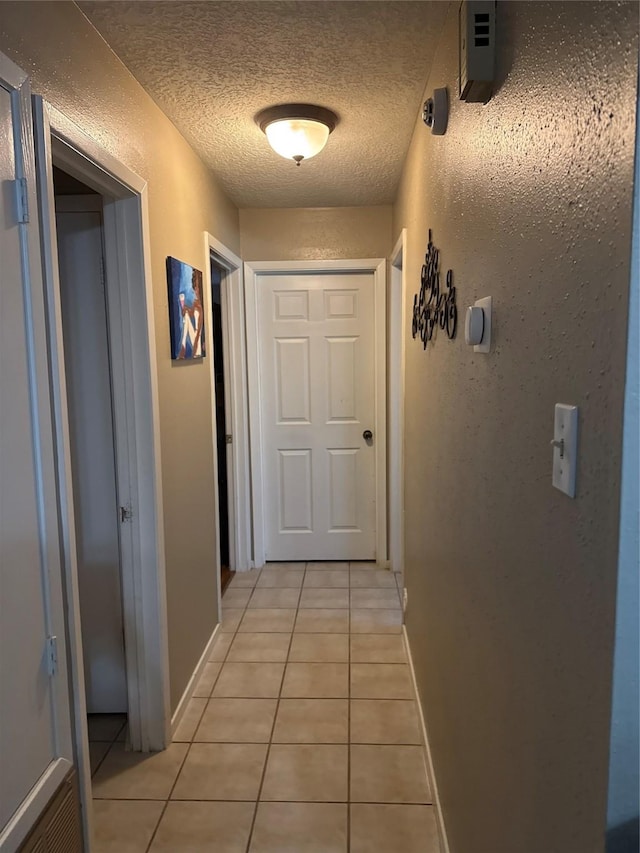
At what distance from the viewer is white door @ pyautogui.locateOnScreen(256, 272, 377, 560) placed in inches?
147

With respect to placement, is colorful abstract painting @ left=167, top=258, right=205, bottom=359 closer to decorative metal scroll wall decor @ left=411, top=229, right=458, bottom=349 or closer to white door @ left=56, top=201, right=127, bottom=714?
white door @ left=56, top=201, right=127, bottom=714

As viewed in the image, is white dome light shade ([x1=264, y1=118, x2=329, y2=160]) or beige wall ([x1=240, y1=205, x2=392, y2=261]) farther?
beige wall ([x1=240, y1=205, x2=392, y2=261])

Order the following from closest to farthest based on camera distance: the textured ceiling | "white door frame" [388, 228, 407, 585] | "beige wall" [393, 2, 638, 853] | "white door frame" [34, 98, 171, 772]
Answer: "beige wall" [393, 2, 638, 853]
the textured ceiling
"white door frame" [34, 98, 171, 772]
"white door frame" [388, 228, 407, 585]

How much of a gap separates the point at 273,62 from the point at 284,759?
233 cm

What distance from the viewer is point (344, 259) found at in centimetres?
365

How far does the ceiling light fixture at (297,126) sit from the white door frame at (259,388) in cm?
139

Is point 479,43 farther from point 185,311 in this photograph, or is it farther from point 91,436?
point 91,436

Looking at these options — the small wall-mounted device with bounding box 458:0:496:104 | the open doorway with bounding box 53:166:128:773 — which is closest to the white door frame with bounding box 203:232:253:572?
the open doorway with bounding box 53:166:128:773

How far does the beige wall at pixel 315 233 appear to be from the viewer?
3.63 m

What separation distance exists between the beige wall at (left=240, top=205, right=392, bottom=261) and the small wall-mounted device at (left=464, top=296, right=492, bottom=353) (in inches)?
101

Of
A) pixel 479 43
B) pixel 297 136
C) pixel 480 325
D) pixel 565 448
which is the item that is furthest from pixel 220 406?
pixel 565 448

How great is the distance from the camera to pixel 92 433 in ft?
7.10

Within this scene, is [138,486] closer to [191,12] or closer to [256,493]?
[191,12]

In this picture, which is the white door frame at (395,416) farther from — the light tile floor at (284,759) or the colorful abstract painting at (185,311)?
the colorful abstract painting at (185,311)
